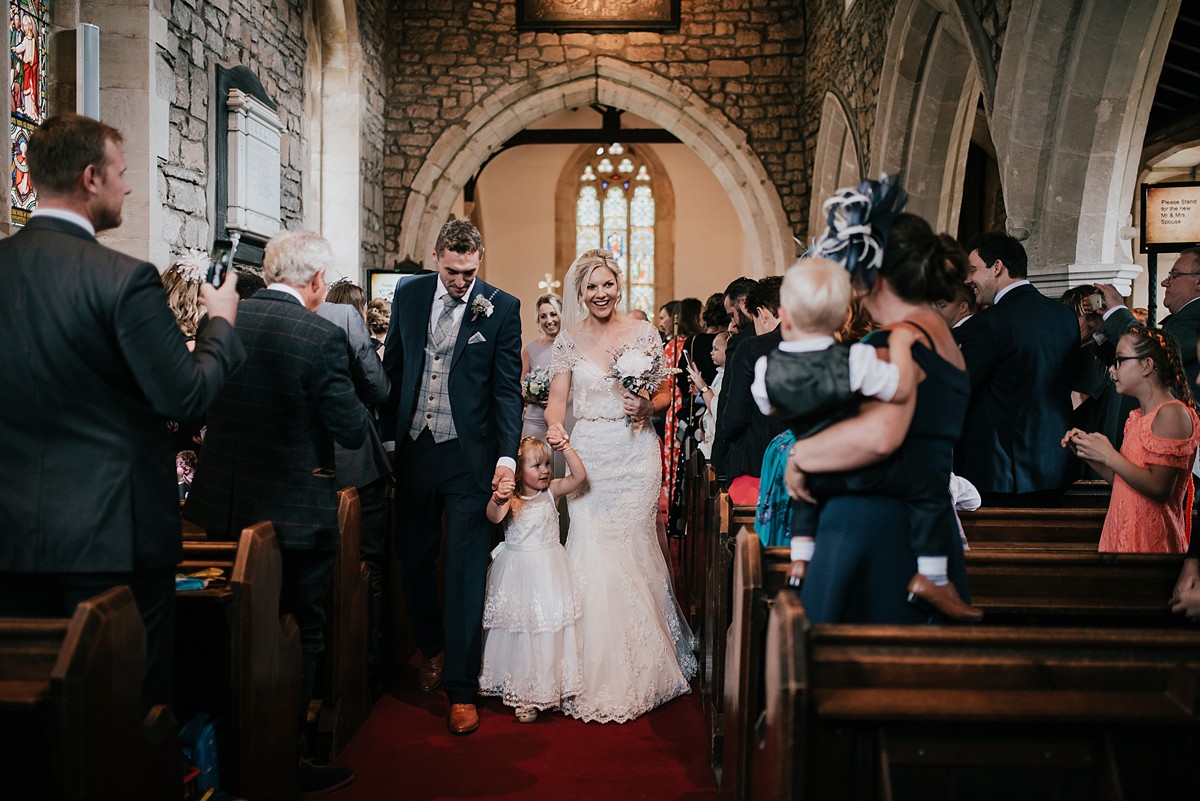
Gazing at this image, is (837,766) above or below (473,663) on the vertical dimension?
above

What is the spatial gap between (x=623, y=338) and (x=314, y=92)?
22.3 ft

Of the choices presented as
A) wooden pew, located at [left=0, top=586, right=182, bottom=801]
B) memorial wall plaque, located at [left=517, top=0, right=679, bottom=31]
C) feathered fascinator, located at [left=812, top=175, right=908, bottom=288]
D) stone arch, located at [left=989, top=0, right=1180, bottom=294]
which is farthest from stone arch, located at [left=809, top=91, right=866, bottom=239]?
wooden pew, located at [left=0, top=586, right=182, bottom=801]

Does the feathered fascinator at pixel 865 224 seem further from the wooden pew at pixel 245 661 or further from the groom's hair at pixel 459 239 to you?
the groom's hair at pixel 459 239

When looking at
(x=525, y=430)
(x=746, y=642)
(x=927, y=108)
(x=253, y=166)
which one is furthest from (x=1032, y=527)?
(x=253, y=166)

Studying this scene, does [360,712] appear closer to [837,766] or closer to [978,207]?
[837,766]

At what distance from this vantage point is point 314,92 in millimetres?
9219

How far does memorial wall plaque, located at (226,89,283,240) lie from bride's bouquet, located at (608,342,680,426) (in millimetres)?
4014

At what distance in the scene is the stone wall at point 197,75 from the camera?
5691 mm

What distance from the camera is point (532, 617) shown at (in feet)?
11.0

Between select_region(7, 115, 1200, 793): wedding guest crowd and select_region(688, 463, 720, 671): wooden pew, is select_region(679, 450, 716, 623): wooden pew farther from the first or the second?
select_region(7, 115, 1200, 793): wedding guest crowd

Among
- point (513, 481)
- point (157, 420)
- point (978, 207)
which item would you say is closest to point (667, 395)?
point (513, 481)

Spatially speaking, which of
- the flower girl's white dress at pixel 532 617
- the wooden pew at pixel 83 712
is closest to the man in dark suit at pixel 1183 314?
the flower girl's white dress at pixel 532 617

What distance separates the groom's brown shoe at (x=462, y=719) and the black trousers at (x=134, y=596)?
1317 mm

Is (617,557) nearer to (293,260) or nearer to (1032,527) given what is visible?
(1032,527)
